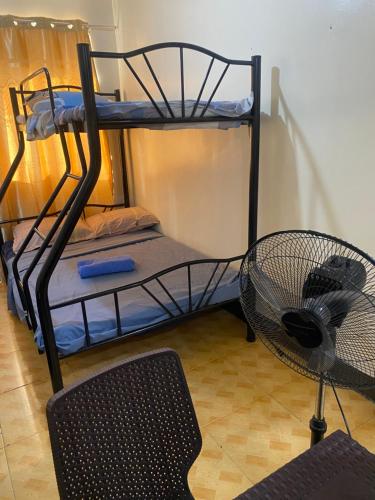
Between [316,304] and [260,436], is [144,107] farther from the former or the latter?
[260,436]

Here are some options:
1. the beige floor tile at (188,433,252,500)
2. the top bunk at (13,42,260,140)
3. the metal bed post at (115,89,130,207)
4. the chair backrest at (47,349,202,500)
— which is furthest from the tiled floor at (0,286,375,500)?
the metal bed post at (115,89,130,207)

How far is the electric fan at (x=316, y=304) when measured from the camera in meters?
0.86

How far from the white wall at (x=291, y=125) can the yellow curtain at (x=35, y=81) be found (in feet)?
2.61

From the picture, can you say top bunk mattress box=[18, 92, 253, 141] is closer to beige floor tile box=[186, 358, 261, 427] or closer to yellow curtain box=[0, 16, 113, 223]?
yellow curtain box=[0, 16, 113, 223]

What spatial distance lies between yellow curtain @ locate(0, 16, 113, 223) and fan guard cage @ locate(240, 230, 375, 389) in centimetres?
277

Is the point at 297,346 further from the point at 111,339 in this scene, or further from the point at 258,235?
the point at 258,235

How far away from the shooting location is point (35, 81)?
3164 millimetres

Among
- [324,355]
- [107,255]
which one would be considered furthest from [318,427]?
[107,255]

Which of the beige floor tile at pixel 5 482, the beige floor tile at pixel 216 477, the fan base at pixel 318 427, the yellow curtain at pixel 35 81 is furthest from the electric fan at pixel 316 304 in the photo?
the yellow curtain at pixel 35 81

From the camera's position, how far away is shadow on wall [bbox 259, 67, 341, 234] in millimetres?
1872

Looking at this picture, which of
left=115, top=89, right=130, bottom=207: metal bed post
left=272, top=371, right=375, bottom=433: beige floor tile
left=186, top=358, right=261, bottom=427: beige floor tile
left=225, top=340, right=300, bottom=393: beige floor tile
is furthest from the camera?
left=115, top=89, right=130, bottom=207: metal bed post

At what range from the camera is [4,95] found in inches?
122


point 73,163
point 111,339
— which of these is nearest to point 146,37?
point 73,163

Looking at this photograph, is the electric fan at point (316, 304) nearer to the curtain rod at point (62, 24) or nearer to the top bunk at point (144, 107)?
the top bunk at point (144, 107)
